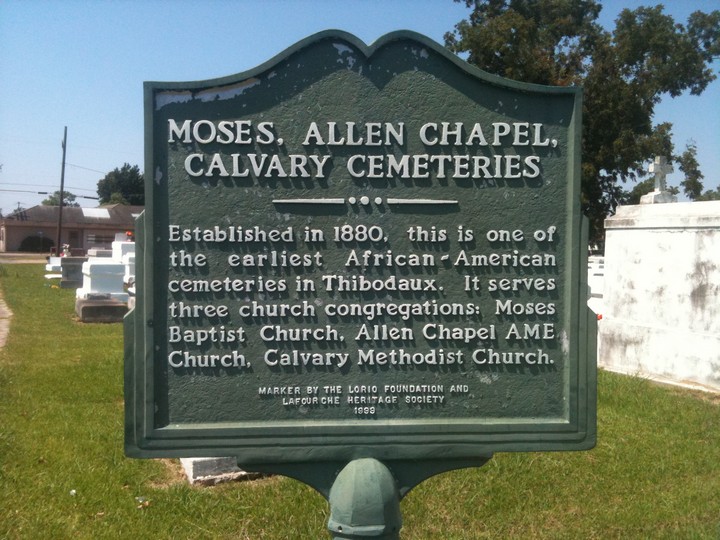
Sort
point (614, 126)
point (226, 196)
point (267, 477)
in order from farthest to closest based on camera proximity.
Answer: point (614, 126) < point (267, 477) < point (226, 196)

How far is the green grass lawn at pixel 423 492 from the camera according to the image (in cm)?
403

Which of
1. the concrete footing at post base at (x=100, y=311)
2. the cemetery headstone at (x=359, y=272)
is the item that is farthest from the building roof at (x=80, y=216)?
the cemetery headstone at (x=359, y=272)

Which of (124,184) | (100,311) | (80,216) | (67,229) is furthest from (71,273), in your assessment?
(124,184)

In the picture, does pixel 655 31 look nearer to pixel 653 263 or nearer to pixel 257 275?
pixel 653 263

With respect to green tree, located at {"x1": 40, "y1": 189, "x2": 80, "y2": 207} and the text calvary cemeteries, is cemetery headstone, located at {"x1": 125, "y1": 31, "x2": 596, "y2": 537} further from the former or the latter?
green tree, located at {"x1": 40, "y1": 189, "x2": 80, "y2": 207}

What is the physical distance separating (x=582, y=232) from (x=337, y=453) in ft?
3.86

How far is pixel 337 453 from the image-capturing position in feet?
8.34

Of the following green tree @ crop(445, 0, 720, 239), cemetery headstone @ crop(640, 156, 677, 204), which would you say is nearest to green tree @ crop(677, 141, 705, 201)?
green tree @ crop(445, 0, 720, 239)

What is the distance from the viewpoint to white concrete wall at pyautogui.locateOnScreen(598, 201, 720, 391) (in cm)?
769

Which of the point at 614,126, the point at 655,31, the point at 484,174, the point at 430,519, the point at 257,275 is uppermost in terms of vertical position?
the point at 655,31

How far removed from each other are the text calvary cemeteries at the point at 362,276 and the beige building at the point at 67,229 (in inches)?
2253

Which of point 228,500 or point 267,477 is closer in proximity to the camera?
point 228,500

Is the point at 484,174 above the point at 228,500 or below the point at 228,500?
above

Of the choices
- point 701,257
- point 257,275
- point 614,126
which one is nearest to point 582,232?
point 257,275
